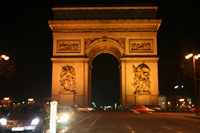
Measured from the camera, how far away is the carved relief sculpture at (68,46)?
44.8m

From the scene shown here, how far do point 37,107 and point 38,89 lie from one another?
2063 inches

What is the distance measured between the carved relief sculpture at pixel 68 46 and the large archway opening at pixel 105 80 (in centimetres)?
2425

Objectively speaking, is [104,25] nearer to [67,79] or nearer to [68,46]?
[68,46]

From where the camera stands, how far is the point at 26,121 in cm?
1265

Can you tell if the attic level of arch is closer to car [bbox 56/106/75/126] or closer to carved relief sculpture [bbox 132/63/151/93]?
carved relief sculpture [bbox 132/63/151/93]

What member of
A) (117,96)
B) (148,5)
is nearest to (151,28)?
(148,5)

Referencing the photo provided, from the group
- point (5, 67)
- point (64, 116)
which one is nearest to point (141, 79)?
point (5, 67)

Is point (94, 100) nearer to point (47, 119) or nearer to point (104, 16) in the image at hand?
point (104, 16)

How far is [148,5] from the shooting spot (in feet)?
147

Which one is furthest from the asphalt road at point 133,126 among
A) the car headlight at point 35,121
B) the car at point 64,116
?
the car headlight at point 35,121

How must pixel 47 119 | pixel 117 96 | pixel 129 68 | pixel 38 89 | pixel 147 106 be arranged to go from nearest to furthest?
pixel 47 119
pixel 147 106
pixel 129 68
pixel 38 89
pixel 117 96

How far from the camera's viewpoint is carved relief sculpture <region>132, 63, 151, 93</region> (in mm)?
43750

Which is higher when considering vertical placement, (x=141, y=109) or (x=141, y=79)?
(x=141, y=79)

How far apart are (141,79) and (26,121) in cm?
3253
